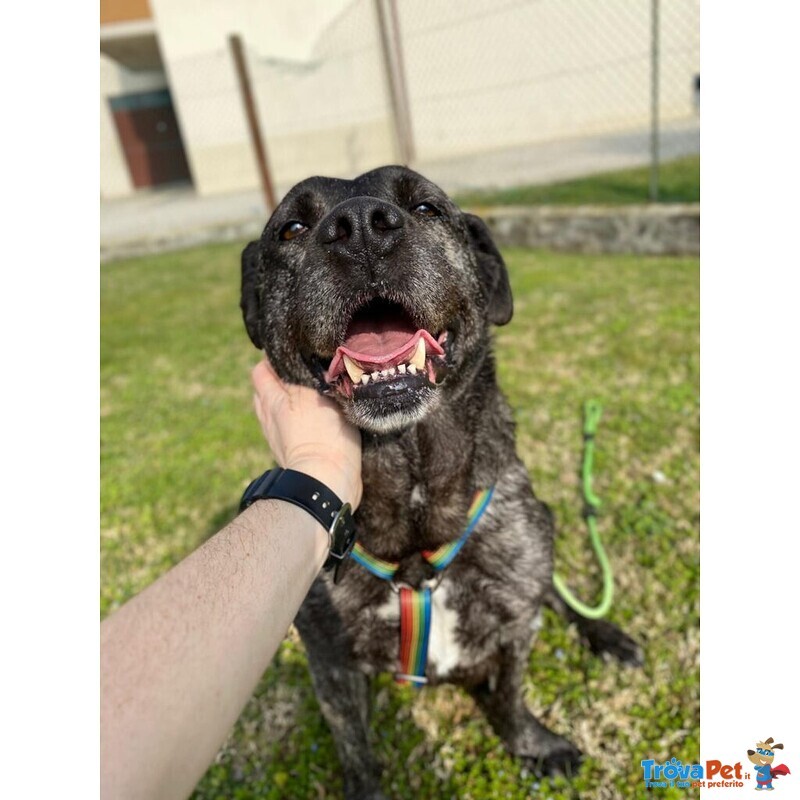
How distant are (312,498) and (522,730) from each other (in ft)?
4.82

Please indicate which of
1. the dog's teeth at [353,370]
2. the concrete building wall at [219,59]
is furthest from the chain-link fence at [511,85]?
the dog's teeth at [353,370]

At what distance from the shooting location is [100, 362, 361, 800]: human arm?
103 centimetres

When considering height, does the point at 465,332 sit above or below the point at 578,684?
above

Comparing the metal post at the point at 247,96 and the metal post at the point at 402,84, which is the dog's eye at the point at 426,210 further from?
the metal post at the point at 402,84

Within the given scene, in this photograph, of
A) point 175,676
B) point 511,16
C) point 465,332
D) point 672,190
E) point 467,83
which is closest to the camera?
point 175,676

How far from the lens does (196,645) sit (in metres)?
1.16

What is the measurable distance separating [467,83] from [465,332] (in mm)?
11334

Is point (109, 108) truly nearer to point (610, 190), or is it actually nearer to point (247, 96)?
point (247, 96)

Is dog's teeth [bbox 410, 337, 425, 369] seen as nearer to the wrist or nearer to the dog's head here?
the dog's head

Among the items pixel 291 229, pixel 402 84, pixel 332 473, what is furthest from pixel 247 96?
pixel 332 473
